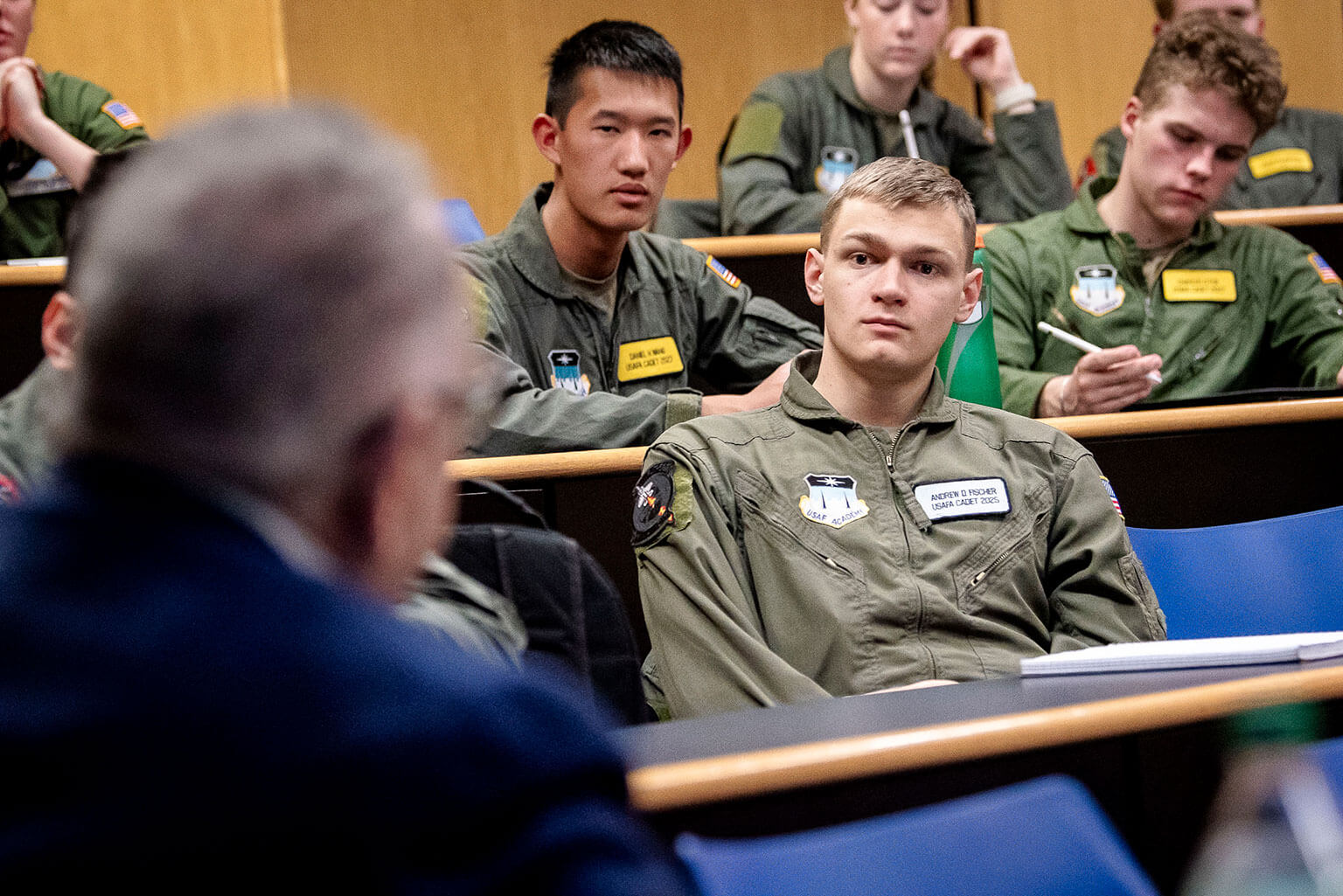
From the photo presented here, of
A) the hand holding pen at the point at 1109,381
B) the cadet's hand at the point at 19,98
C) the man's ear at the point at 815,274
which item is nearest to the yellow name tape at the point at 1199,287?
the hand holding pen at the point at 1109,381

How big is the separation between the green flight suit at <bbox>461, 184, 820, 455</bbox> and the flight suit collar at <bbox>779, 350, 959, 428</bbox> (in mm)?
469

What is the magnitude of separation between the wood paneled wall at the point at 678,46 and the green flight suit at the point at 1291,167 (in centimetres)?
103

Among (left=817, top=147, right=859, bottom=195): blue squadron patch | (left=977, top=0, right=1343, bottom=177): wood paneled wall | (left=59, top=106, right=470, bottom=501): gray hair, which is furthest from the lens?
(left=977, top=0, right=1343, bottom=177): wood paneled wall

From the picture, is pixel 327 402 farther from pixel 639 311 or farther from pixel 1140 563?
pixel 639 311

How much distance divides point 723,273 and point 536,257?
401 millimetres

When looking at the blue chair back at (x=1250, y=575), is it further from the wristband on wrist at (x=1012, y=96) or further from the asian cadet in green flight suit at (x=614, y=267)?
the wristband on wrist at (x=1012, y=96)

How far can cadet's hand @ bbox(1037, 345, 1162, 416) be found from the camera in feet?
6.87

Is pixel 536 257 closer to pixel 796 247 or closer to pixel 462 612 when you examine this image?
pixel 796 247

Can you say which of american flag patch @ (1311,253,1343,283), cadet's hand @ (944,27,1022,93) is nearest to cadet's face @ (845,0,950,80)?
cadet's hand @ (944,27,1022,93)

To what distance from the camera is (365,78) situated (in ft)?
14.3

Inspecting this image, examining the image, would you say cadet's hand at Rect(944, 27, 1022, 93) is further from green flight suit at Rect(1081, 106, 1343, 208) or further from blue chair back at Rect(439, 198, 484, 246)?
blue chair back at Rect(439, 198, 484, 246)

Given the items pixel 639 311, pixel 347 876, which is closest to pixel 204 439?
pixel 347 876

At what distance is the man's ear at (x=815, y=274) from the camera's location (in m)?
1.92

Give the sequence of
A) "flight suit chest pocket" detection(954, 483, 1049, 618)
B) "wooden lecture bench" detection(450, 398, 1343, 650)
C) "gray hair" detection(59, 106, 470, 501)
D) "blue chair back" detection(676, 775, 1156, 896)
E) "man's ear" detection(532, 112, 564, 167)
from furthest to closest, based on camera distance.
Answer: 1. "man's ear" detection(532, 112, 564, 167)
2. "wooden lecture bench" detection(450, 398, 1343, 650)
3. "flight suit chest pocket" detection(954, 483, 1049, 618)
4. "blue chair back" detection(676, 775, 1156, 896)
5. "gray hair" detection(59, 106, 470, 501)
